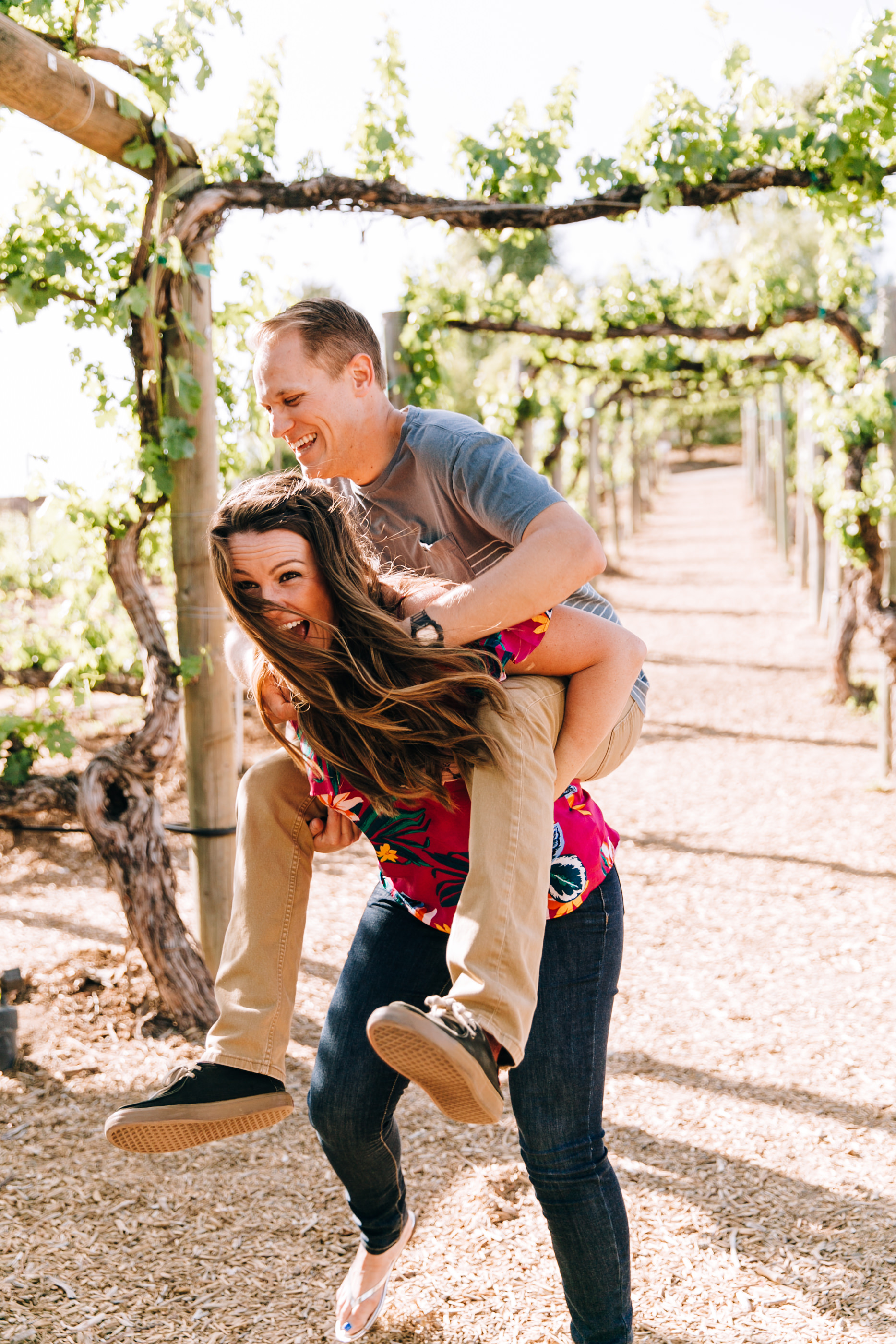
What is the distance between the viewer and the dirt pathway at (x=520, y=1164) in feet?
6.90

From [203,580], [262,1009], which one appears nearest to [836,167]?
[203,580]

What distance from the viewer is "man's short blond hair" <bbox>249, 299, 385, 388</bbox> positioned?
183 cm

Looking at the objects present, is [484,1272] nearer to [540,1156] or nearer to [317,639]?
[540,1156]

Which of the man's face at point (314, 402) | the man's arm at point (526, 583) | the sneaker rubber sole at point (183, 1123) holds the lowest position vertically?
the sneaker rubber sole at point (183, 1123)

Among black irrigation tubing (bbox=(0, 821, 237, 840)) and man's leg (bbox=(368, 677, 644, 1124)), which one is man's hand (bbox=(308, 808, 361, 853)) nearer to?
man's leg (bbox=(368, 677, 644, 1124))

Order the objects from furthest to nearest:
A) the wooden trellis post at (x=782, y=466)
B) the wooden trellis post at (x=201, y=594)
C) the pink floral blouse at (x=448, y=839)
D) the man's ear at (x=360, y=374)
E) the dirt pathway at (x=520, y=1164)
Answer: the wooden trellis post at (x=782, y=466)
the wooden trellis post at (x=201, y=594)
the dirt pathway at (x=520, y=1164)
the man's ear at (x=360, y=374)
the pink floral blouse at (x=448, y=839)

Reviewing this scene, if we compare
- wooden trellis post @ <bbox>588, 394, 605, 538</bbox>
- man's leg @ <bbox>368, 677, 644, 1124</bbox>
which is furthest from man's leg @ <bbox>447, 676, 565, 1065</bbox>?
wooden trellis post @ <bbox>588, 394, 605, 538</bbox>

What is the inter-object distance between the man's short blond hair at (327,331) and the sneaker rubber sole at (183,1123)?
1.19 m

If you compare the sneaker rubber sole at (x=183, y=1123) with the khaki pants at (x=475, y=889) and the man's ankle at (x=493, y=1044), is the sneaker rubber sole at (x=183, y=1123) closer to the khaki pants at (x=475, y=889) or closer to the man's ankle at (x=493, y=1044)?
the khaki pants at (x=475, y=889)

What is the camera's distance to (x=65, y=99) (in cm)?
262

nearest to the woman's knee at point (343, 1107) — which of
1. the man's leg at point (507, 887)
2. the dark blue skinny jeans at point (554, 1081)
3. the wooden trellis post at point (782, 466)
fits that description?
the dark blue skinny jeans at point (554, 1081)

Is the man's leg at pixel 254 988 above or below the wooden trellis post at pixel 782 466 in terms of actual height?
below

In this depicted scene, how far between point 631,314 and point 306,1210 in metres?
6.79

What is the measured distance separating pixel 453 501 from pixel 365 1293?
1.48m
